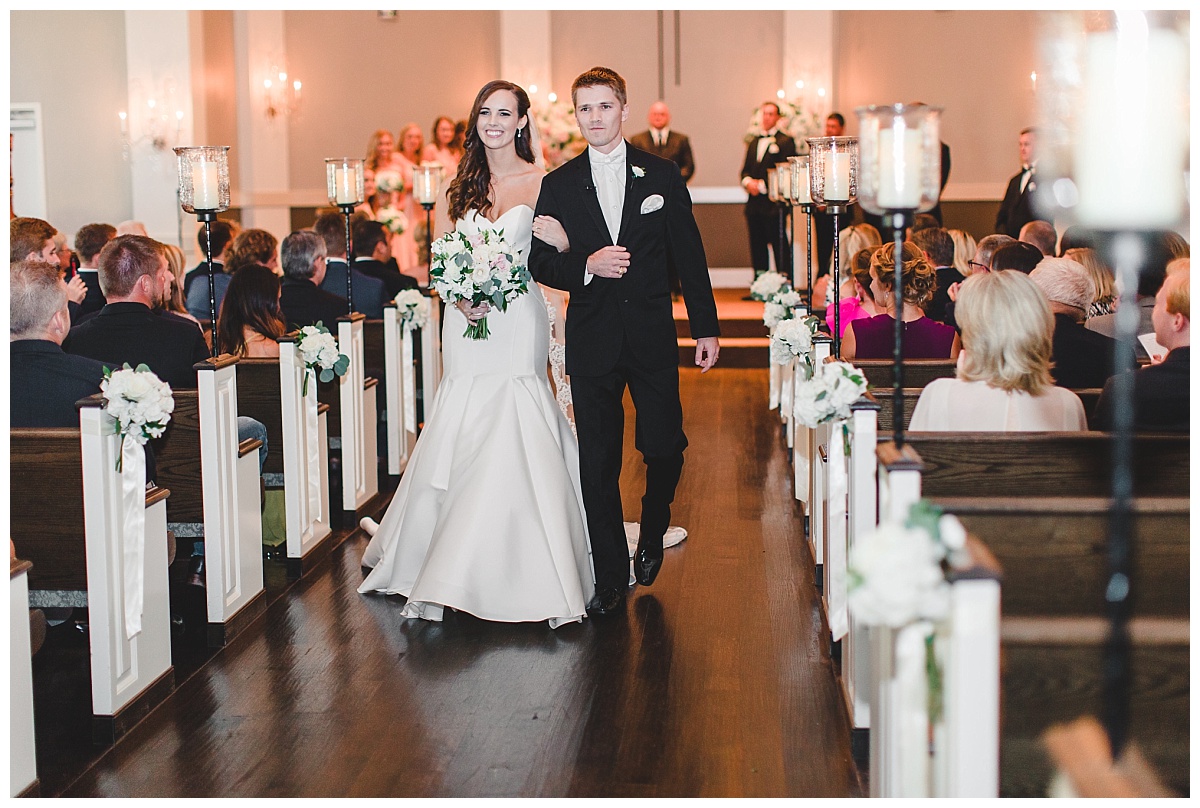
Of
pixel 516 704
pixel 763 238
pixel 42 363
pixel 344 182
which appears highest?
pixel 344 182

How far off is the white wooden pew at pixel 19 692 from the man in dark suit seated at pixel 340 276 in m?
4.13

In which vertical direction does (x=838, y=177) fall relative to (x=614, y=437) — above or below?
above

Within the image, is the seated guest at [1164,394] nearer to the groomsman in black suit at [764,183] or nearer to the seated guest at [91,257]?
the seated guest at [91,257]

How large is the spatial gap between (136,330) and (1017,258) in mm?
3379

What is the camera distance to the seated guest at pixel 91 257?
6.45m

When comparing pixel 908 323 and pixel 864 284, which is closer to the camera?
pixel 908 323

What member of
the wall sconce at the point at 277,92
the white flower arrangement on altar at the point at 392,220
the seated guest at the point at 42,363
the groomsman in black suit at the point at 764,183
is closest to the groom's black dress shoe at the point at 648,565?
the seated guest at the point at 42,363

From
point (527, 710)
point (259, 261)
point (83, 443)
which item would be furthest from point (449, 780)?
point (259, 261)

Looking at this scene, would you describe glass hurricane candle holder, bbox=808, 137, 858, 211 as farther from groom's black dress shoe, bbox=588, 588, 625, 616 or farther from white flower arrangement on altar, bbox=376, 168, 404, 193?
white flower arrangement on altar, bbox=376, 168, 404, 193

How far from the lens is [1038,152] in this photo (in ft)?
33.9

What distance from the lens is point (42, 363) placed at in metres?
3.78

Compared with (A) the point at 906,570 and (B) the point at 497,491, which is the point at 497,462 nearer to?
(B) the point at 497,491

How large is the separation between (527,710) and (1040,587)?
1530mm

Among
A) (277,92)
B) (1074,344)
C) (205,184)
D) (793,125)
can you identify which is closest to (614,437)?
(1074,344)
